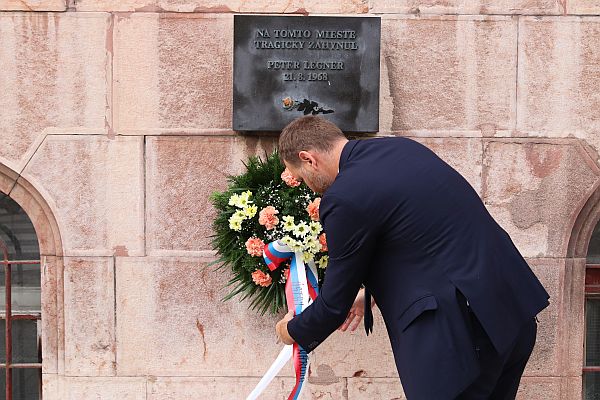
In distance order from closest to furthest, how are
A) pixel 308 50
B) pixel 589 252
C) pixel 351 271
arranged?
pixel 351 271 → pixel 308 50 → pixel 589 252

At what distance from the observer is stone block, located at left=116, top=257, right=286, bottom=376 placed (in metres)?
4.19

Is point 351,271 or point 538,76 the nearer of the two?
point 351,271

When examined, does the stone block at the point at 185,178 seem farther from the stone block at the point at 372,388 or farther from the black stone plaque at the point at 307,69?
the stone block at the point at 372,388

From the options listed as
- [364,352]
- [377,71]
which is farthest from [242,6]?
[364,352]

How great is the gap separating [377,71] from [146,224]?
Result: 1681mm

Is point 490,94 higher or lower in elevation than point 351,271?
A: higher

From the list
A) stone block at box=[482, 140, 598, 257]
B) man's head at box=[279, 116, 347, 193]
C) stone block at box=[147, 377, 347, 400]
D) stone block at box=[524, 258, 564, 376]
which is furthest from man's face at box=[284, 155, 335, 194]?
stone block at box=[524, 258, 564, 376]

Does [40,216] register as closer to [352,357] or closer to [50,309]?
[50,309]

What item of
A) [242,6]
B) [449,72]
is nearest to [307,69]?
[242,6]

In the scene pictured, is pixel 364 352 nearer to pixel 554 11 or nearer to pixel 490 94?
pixel 490 94

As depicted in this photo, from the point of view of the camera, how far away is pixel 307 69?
157 inches

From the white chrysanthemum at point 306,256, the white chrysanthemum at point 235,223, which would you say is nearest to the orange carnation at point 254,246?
the white chrysanthemum at point 235,223

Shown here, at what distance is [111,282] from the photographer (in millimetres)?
4188

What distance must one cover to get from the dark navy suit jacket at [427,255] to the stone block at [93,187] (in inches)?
73.0
